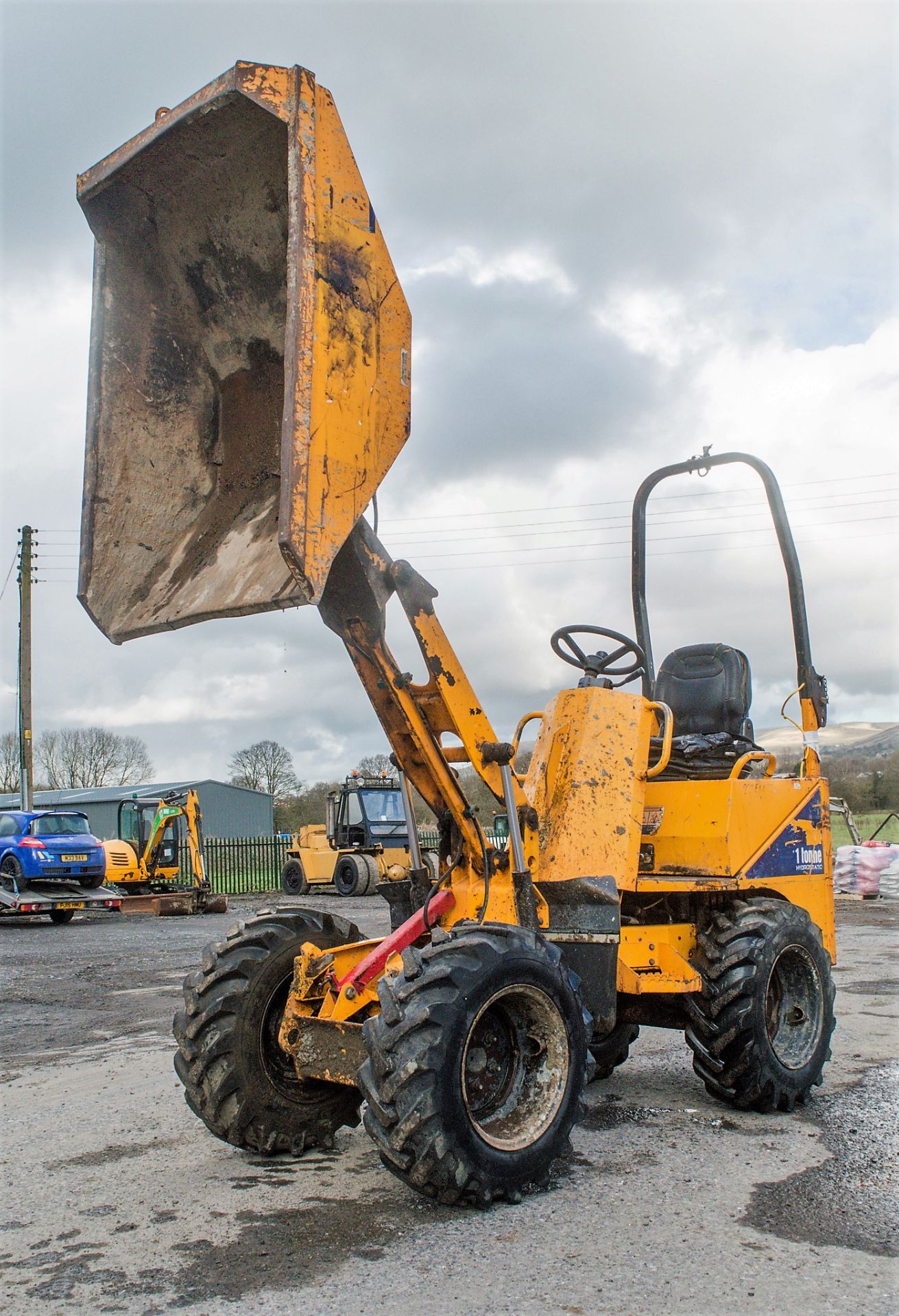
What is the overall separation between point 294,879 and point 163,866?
139 inches

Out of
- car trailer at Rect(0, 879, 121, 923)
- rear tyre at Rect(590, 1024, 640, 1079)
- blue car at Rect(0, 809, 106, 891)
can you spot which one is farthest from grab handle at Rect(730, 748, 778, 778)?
blue car at Rect(0, 809, 106, 891)

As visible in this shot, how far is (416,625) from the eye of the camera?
4.31m

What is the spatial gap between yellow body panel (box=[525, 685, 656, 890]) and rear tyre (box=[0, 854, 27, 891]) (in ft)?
53.2

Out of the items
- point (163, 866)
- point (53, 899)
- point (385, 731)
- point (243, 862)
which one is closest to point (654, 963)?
point (385, 731)

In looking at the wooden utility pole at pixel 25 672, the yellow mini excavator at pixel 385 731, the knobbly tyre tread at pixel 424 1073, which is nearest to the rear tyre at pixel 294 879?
the wooden utility pole at pixel 25 672

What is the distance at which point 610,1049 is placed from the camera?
5992mm

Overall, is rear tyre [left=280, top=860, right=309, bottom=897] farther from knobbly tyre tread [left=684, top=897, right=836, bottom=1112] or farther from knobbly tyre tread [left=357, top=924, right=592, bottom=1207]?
knobbly tyre tread [left=357, top=924, right=592, bottom=1207]

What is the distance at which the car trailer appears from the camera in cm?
1852

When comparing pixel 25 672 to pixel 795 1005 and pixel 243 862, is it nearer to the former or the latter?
pixel 243 862

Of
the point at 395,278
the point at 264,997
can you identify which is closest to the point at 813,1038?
the point at 264,997

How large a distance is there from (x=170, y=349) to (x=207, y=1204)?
331 centimetres

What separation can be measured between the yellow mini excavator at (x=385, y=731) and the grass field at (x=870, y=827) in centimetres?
2228

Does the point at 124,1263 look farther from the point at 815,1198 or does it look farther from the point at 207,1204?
the point at 815,1198

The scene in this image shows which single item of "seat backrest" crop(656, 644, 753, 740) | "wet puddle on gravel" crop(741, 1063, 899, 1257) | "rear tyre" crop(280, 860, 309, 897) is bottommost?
"rear tyre" crop(280, 860, 309, 897)
